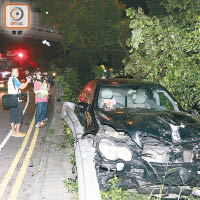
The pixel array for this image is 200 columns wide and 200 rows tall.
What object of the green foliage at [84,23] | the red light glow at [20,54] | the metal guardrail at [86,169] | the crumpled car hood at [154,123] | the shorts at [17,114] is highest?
the green foliage at [84,23]

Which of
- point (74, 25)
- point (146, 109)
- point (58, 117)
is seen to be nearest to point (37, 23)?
point (74, 25)

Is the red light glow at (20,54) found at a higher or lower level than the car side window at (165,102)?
higher

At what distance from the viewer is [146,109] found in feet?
20.0

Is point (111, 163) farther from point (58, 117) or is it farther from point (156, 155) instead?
point (58, 117)

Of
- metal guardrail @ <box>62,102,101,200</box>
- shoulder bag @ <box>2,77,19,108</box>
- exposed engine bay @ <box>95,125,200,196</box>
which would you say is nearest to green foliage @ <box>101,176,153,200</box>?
exposed engine bay @ <box>95,125,200,196</box>

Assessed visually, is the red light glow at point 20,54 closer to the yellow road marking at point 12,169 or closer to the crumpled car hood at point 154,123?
the yellow road marking at point 12,169

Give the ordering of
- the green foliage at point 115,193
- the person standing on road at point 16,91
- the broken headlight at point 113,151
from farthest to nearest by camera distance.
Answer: the person standing on road at point 16,91
the broken headlight at point 113,151
the green foliage at point 115,193

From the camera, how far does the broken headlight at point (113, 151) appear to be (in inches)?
179

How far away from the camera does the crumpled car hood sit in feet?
15.2

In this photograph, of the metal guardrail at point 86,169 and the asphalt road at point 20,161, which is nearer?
the metal guardrail at point 86,169

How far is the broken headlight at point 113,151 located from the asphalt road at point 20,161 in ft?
4.38

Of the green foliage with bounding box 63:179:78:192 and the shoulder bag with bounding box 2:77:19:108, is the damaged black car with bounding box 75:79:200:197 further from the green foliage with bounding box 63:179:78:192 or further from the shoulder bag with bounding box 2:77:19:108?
the shoulder bag with bounding box 2:77:19:108

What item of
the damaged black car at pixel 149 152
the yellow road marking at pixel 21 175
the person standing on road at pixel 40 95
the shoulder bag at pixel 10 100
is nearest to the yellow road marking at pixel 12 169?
the yellow road marking at pixel 21 175

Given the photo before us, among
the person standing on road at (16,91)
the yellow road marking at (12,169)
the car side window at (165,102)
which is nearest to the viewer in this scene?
the yellow road marking at (12,169)
